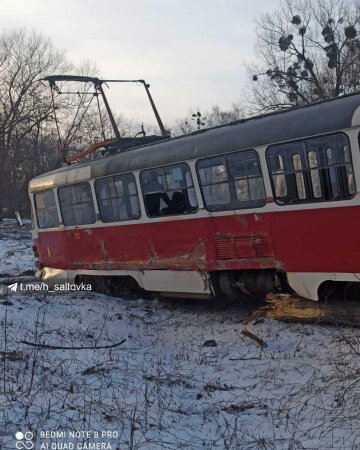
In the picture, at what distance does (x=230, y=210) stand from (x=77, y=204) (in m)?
4.29

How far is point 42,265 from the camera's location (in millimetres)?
13719

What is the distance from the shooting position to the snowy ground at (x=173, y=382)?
4676mm

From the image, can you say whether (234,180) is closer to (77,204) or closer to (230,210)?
(230,210)

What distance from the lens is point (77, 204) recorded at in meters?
11.9

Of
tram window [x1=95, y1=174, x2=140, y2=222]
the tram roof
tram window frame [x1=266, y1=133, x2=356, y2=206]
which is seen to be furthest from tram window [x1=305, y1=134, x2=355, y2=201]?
tram window [x1=95, y1=174, x2=140, y2=222]

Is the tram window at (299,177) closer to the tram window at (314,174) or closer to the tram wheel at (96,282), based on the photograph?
the tram window at (314,174)

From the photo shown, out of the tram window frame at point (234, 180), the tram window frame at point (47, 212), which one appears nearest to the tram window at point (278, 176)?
the tram window frame at point (234, 180)

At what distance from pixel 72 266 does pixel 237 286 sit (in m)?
4.46

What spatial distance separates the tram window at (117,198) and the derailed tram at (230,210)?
2 centimetres

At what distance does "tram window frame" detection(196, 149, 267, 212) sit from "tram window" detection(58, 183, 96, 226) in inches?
124

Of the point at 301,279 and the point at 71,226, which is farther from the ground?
the point at 71,226

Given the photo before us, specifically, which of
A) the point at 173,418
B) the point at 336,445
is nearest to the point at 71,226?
the point at 173,418

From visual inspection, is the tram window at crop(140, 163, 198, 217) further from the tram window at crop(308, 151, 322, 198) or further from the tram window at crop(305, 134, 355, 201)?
the tram window at crop(305, 134, 355, 201)

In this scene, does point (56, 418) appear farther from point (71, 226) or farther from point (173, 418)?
point (71, 226)
